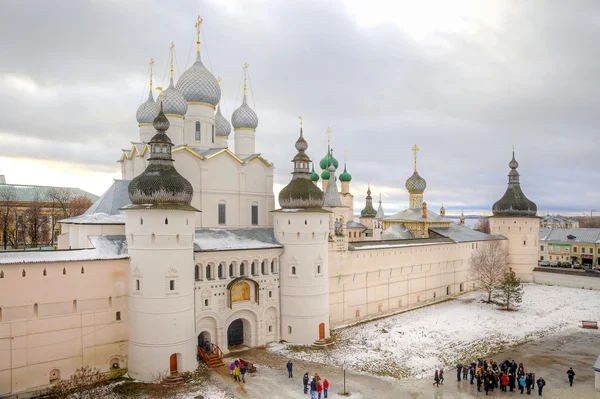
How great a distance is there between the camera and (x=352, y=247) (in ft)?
87.2

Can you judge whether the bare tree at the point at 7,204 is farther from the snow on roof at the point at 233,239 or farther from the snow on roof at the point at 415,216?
the snow on roof at the point at 415,216

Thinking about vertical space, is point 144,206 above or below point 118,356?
above

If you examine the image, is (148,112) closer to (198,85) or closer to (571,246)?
(198,85)

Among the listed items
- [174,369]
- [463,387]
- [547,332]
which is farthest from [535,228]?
[174,369]

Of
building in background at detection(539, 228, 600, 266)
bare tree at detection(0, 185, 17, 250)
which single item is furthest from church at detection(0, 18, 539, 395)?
building in background at detection(539, 228, 600, 266)

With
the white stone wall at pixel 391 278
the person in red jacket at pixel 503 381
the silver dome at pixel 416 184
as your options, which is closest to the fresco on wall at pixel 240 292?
the white stone wall at pixel 391 278

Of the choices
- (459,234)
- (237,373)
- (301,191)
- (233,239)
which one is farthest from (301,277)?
(459,234)

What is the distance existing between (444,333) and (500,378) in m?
7.09

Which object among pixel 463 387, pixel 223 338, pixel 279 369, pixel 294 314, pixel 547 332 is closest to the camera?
pixel 463 387

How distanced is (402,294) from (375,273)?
352 centimetres

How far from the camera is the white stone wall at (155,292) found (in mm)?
18031

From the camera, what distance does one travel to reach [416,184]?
136 feet

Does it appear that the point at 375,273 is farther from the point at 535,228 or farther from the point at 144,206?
the point at 535,228

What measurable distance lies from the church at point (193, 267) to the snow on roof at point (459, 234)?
2284mm
